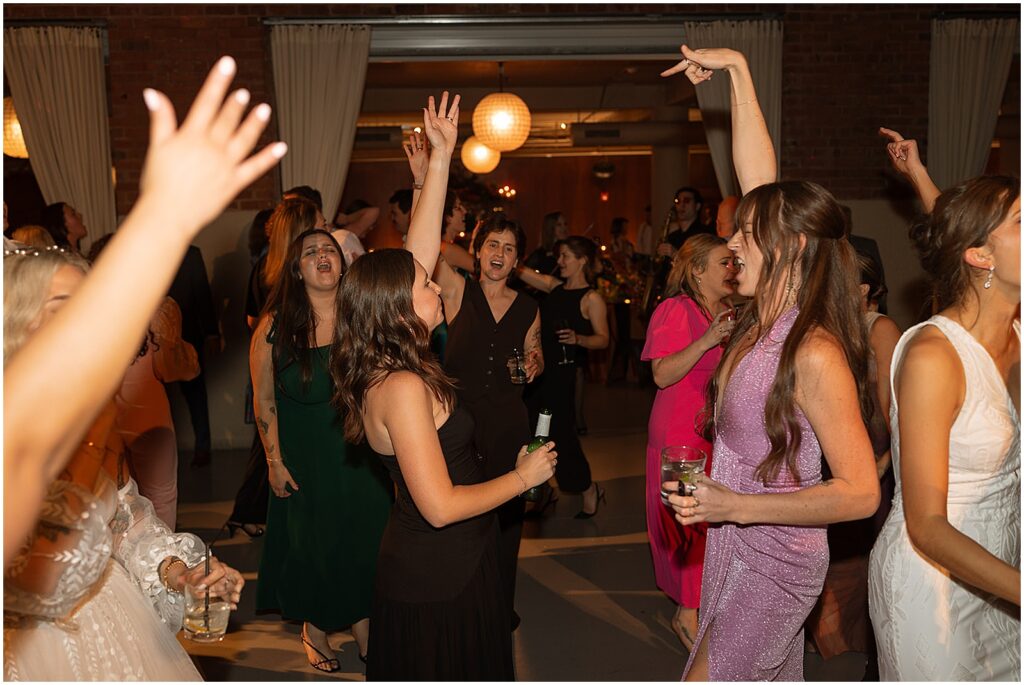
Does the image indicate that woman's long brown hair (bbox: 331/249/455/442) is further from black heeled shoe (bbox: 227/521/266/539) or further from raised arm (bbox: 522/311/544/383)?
black heeled shoe (bbox: 227/521/266/539)

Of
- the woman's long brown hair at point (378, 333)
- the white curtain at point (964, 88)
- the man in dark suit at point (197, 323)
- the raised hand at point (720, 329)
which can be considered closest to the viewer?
the woman's long brown hair at point (378, 333)

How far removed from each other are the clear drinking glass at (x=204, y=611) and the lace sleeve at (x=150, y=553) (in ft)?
0.20

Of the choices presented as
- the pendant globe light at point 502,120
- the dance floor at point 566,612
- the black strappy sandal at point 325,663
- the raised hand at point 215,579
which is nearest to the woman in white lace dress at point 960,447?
the raised hand at point 215,579

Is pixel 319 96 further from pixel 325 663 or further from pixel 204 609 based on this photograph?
pixel 204 609

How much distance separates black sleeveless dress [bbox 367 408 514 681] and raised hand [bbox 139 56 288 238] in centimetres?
142

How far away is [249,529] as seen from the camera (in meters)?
4.96

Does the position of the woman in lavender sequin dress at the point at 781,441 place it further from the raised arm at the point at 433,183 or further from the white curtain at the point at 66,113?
the white curtain at the point at 66,113

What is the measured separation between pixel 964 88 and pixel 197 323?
5.90 meters

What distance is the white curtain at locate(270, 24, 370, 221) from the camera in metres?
6.57

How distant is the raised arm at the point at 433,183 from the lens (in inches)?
110

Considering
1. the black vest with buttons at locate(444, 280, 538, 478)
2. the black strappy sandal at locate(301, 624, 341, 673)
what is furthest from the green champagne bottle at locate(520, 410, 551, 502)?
the black strappy sandal at locate(301, 624, 341, 673)

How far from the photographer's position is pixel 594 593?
4125 millimetres

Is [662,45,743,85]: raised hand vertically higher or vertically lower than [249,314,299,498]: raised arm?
higher

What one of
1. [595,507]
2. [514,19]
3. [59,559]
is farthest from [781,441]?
[514,19]
